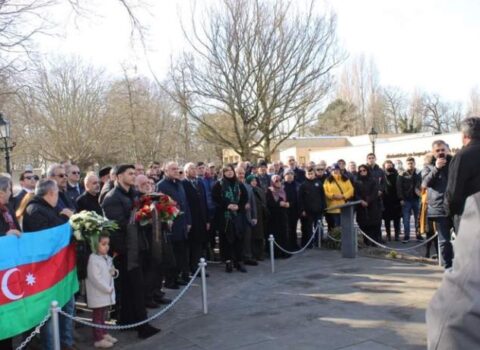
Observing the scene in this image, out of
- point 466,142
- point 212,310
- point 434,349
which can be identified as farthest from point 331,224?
point 434,349

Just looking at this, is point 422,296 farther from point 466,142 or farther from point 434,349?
point 434,349

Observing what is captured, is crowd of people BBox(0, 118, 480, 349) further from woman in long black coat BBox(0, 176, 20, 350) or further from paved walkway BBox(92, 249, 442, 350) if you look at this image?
paved walkway BBox(92, 249, 442, 350)

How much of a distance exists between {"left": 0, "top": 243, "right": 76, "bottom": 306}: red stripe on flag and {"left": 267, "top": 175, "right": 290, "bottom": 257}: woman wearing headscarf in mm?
6148

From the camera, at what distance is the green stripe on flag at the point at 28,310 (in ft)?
16.1

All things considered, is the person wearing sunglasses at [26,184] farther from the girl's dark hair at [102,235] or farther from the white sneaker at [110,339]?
the white sneaker at [110,339]

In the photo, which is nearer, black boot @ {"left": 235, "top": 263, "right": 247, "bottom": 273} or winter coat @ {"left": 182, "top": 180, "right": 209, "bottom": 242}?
winter coat @ {"left": 182, "top": 180, "right": 209, "bottom": 242}

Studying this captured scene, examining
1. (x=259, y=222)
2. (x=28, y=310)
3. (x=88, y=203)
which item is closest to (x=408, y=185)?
(x=259, y=222)

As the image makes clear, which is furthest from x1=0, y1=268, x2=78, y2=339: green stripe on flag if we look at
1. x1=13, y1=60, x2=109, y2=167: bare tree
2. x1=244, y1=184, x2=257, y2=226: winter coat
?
x1=13, y1=60, x2=109, y2=167: bare tree

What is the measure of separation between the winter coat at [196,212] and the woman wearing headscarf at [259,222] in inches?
54.9

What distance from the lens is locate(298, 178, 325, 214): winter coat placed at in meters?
11.9

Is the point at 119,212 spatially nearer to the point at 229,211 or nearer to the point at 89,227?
the point at 89,227

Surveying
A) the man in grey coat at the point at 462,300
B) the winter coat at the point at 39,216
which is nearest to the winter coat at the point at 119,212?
the winter coat at the point at 39,216

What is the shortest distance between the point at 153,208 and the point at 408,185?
27.7ft

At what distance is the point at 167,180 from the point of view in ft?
28.8
